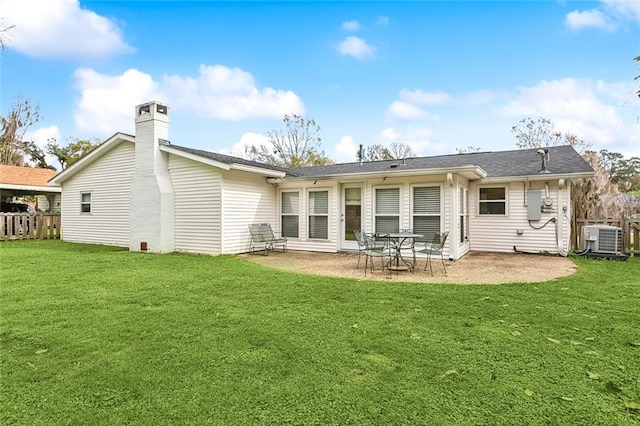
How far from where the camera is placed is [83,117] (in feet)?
76.2

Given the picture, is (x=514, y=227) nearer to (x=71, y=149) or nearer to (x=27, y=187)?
(x=27, y=187)

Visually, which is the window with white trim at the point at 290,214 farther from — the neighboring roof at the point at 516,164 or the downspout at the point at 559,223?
the downspout at the point at 559,223

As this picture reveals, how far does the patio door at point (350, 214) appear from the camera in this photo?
10414 millimetres

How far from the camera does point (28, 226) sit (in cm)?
1464

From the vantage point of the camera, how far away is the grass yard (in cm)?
217

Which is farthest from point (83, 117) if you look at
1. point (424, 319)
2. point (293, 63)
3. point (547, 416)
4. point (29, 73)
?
point (547, 416)

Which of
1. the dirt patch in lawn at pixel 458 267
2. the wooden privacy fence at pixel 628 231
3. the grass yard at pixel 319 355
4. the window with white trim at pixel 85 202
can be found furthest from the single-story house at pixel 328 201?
the grass yard at pixel 319 355

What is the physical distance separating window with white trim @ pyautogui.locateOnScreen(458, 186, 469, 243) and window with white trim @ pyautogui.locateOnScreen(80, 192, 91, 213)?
1362cm

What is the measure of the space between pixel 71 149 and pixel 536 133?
123 feet

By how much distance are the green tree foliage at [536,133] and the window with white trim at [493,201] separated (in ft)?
49.4

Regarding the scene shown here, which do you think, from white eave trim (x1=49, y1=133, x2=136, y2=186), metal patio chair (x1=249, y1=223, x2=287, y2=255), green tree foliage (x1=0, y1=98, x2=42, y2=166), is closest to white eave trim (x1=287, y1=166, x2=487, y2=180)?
metal patio chair (x1=249, y1=223, x2=287, y2=255)

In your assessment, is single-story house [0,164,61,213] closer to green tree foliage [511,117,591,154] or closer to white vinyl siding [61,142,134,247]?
white vinyl siding [61,142,134,247]

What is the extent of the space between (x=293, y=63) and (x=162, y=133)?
8.48m

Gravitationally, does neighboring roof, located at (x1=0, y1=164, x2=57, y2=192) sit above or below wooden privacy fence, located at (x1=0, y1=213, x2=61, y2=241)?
above
